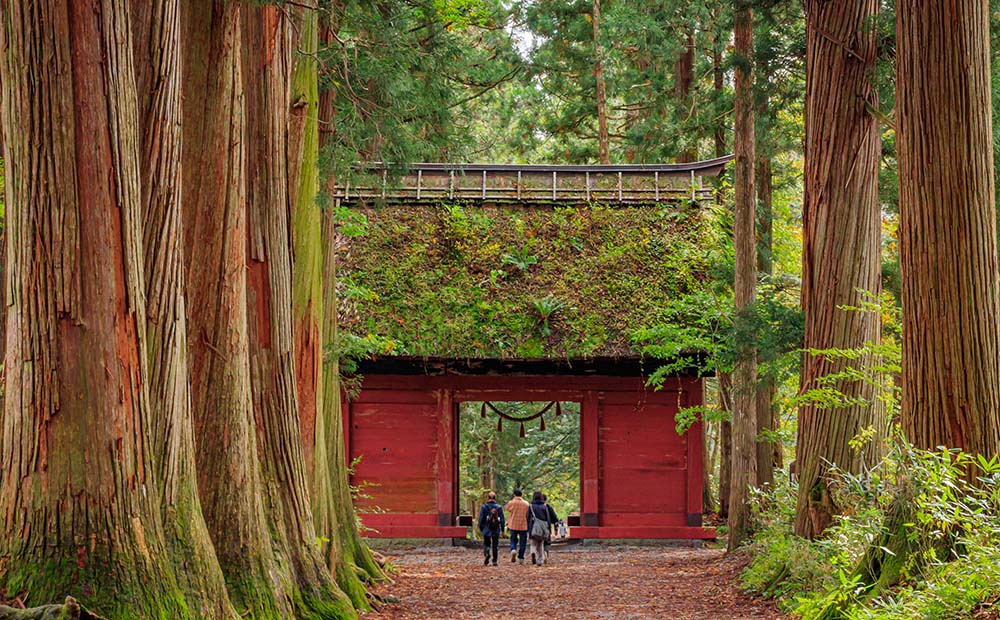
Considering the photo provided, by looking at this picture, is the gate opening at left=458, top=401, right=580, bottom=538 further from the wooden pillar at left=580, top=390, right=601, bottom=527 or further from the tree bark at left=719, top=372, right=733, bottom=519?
the wooden pillar at left=580, top=390, right=601, bottom=527

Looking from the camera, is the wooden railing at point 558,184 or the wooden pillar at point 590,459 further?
the wooden railing at point 558,184

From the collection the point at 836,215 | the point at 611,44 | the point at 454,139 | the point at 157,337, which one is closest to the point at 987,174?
the point at 836,215

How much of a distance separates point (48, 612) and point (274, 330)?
13.3 feet

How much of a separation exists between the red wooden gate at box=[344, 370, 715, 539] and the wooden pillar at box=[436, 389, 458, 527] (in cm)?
2

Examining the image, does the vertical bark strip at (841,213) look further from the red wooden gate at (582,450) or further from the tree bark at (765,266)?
the red wooden gate at (582,450)

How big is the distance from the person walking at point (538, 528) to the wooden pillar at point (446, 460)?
2.27 metres

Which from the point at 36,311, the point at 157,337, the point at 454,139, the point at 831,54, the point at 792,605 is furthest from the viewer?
the point at 454,139

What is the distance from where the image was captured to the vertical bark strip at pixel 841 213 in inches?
436

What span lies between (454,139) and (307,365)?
437 centimetres

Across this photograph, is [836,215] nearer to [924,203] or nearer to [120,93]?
[924,203]

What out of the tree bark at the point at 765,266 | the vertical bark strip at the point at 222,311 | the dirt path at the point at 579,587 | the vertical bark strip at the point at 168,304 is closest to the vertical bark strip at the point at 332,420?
the dirt path at the point at 579,587

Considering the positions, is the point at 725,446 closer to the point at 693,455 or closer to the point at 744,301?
the point at 693,455

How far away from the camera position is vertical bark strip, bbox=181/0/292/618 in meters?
7.51

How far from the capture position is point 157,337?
21.0 feet
